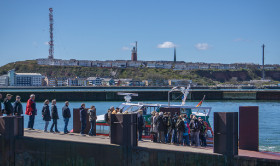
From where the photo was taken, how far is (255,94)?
2864 inches

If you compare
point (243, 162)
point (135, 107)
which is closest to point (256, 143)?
point (243, 162)

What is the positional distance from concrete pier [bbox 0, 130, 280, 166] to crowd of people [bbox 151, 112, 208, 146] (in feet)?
8.63

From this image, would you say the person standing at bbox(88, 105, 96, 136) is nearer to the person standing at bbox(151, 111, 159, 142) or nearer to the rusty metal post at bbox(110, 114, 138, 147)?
the person standing at bbox(151, 111, 159, 142)

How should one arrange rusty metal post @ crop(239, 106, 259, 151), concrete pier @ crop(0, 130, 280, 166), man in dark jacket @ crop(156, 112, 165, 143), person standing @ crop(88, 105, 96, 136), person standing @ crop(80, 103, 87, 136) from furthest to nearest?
person standing @ crop(80, 103, 87, 136), person standing @ crop(88, 105, 96, 136), man in dark jacket @ crop(156, 112, 165, 143), rusty metal post @ crop(239, 106, 259, 151), concrete pier @ crop(0, 130, 280, 166)

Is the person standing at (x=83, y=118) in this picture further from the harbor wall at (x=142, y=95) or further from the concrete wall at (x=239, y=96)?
the concrete wall at (x=239, y=96)

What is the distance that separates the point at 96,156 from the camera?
39.7 ft

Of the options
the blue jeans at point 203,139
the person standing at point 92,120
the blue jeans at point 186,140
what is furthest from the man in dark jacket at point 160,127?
the person standing at point 92,120

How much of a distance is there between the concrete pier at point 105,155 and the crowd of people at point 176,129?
263 cm

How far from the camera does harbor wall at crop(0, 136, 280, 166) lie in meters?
11.6

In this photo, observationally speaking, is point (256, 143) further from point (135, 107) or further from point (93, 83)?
point (93, 83)

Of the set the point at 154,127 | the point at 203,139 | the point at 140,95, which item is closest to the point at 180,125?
the point at 154,127

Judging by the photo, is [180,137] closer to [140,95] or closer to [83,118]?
[83,118]

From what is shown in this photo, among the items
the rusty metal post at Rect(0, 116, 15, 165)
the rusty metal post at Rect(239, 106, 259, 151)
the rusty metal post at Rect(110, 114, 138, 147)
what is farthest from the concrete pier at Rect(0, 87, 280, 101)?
the rusty metal post at Rect(110, 114, 138, 147)

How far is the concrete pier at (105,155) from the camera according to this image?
11.6 m
